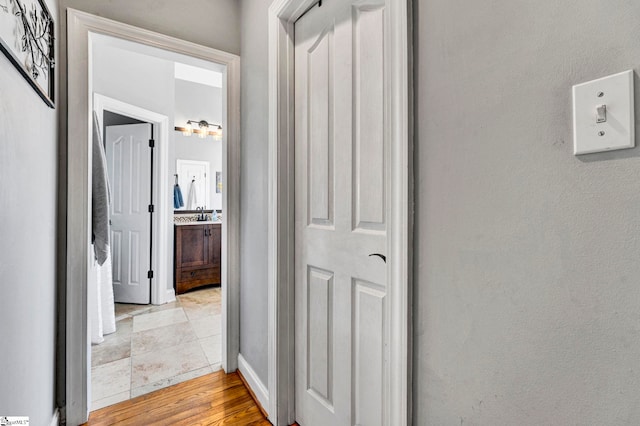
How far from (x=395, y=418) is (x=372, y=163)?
822 mm

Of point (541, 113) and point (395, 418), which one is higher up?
point (541, 113)

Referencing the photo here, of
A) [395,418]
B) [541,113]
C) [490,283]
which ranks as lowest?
[395,418]

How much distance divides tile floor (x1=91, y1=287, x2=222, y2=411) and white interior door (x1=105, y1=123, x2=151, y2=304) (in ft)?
0.83

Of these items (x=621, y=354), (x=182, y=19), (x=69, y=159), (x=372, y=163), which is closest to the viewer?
(x=621, y=354)

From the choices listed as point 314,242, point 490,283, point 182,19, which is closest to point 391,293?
point 490,283

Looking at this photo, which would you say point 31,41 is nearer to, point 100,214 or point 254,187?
point 254,187

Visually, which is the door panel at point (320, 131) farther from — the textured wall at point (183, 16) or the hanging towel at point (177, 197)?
the hanging towel at point (177, 197)

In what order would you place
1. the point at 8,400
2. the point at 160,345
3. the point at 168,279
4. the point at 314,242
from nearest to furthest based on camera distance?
the point at 8,400 → the point at 314,242 → the point at 160,345 → the point at 168,279

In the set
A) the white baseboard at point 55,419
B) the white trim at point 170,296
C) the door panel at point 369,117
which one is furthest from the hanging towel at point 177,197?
the door panel at point 369,117

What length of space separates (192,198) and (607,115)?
471 cm

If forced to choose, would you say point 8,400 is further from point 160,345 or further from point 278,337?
point 160,345

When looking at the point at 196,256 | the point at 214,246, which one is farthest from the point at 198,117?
the point at 196,256

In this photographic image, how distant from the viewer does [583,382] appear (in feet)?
1.74

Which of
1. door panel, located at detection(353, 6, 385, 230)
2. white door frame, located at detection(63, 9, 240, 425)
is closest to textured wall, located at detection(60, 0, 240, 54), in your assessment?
white door frame, located at detection(63, 9, 240, 425)
